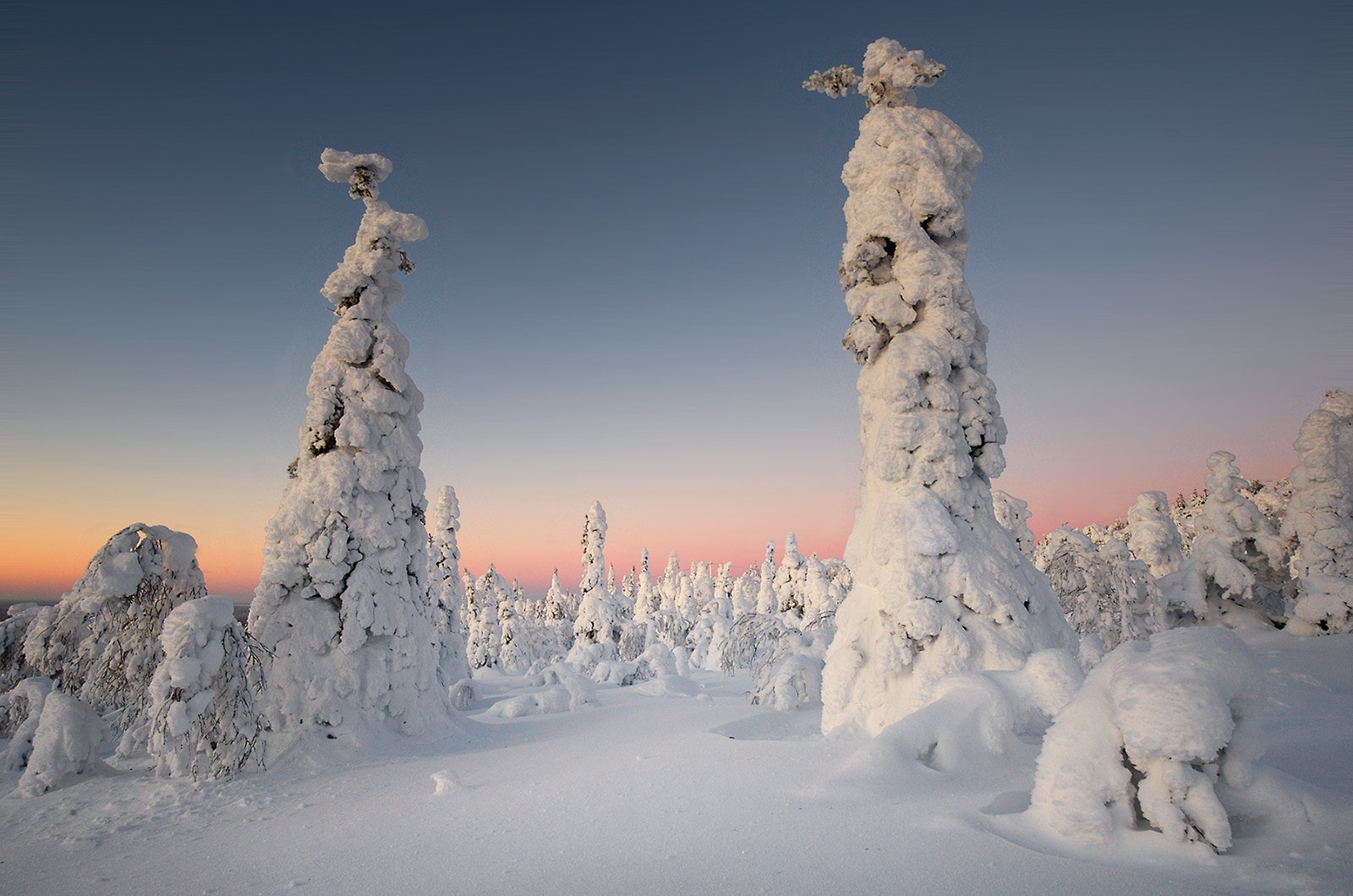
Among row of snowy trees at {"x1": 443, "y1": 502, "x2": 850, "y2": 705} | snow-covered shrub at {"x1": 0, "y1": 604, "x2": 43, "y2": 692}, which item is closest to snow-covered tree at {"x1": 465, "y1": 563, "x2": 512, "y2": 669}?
row of snowy trees at {"x1": 443, "y1": 502, "x2": 850, "y2": 705}

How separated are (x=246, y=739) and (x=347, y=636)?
244cm

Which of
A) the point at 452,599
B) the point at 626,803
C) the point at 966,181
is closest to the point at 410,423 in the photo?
the point at 626,803

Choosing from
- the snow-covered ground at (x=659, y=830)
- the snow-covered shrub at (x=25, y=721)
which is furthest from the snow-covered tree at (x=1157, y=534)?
the snow-covered shrub at (x=25, y=721)

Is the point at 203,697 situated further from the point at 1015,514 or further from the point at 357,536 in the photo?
the point at 1015,514

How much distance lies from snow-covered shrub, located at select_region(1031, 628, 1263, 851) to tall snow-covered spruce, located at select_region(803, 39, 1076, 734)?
11.1 ft

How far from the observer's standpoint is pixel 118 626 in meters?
10.3

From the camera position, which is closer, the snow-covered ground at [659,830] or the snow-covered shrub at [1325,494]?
the snow-covered ground at [659,830]

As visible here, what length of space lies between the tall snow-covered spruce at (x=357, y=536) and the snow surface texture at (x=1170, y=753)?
36.1 feet

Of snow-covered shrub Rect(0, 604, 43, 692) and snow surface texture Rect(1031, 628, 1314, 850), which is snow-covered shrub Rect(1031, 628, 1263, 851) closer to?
snow surface texture Rect(1031, 628, 1314, 850)

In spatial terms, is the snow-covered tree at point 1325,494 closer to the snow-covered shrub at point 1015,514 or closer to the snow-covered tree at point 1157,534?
the snow-covered tree at point 1157,534

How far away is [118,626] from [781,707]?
11.4m

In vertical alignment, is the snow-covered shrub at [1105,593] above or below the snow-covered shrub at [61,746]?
above

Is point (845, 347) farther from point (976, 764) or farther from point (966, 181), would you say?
point (976, 764)

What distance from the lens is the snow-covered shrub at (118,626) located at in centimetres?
993
